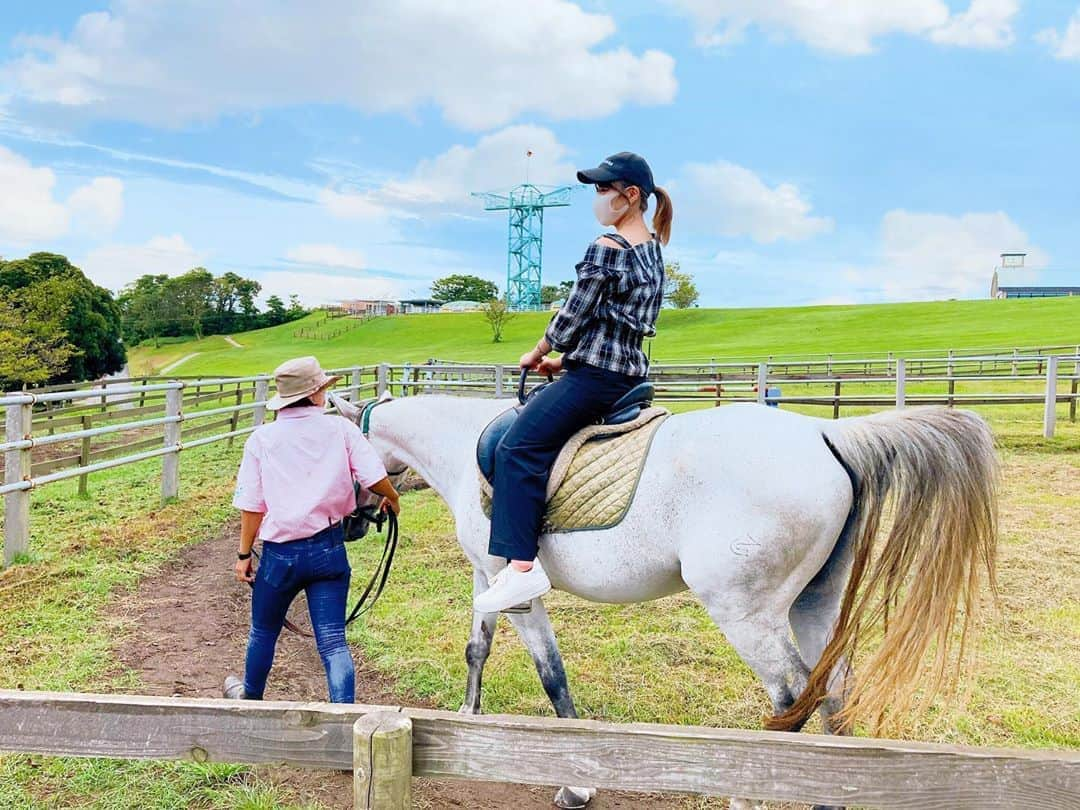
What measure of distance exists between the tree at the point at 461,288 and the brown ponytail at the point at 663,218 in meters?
118

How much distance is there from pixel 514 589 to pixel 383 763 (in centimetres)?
119

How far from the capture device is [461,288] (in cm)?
12250

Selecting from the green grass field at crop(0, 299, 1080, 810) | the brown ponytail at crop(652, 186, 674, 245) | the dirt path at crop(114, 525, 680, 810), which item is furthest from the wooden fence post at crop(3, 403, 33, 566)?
the brown ponytail at crop(652, 186, 674, 245)

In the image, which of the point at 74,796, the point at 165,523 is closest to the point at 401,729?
the point at 74,796

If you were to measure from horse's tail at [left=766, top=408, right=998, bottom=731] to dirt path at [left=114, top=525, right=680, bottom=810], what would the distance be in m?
1.10

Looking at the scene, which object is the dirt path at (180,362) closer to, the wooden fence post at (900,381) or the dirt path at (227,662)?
the wooden fence post at (900,381)

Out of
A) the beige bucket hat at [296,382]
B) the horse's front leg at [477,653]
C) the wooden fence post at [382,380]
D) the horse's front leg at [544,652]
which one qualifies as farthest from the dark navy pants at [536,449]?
the wooden fence post at [382,380]

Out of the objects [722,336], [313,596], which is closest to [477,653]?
[313,596]

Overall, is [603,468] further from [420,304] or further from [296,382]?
[420,304]

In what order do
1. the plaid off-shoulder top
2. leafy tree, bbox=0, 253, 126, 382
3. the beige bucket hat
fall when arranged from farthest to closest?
leafy tree, bbox=0, 253, 126, 382
the beige bucket hat
the plaid off-shoulder top

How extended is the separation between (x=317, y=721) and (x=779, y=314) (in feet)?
217

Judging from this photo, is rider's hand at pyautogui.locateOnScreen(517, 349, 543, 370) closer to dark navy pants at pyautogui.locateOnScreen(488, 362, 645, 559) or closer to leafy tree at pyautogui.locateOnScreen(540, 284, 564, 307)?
dark navy pants at pyautogui.locateOnScreen(488, 362, 645, 559)

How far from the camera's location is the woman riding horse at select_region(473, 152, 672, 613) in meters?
2.79

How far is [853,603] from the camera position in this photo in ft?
8.82
